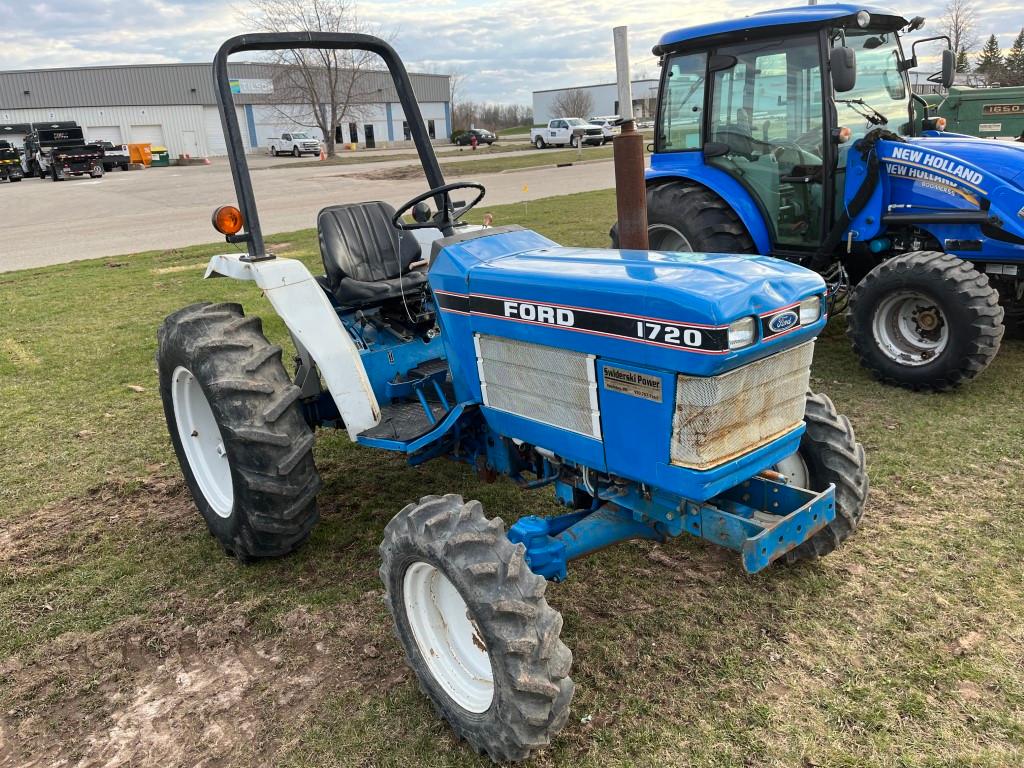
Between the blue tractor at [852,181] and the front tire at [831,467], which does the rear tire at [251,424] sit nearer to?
the front tire at [831,467]

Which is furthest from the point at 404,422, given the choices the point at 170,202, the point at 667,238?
the point at 170,202

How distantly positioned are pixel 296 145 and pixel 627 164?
43.8 meters

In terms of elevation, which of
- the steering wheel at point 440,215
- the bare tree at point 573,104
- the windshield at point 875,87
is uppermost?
the bare tree at point 573,104

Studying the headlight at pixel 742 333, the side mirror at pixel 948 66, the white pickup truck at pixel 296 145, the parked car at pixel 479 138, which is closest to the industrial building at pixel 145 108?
the parked car at pixel 479 138

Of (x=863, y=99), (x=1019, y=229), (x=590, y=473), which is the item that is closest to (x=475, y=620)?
(x=590, y=473)

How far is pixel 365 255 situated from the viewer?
13.4ft

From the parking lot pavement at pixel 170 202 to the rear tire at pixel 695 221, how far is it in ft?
25.2

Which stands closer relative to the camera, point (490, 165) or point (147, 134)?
point (490, 165)

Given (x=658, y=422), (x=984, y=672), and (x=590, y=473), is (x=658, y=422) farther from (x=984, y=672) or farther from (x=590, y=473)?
(x=984, y=672)

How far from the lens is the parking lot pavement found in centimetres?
1393

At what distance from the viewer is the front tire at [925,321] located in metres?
4.73

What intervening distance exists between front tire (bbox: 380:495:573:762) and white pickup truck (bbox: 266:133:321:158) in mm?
43887

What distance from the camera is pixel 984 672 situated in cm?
261

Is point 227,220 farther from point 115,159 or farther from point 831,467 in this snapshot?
point 115,159
